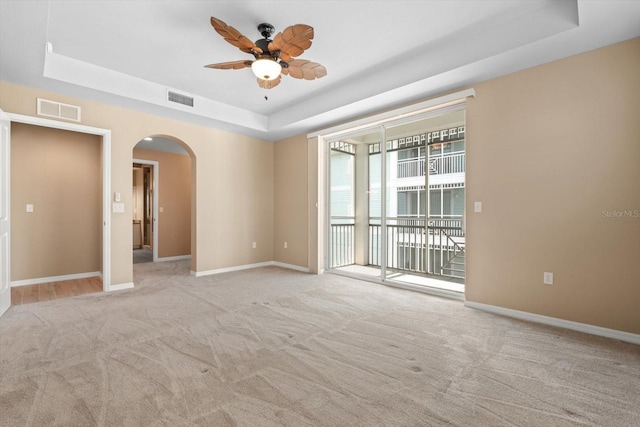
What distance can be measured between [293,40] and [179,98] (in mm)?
2601

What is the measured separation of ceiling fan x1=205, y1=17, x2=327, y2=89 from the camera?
239 centimetres

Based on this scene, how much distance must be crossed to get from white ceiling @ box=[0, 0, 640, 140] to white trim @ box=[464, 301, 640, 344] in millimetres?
2502

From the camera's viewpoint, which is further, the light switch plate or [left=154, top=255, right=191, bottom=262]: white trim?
[left=154, top=255, right=191, bottom=262]: white trim

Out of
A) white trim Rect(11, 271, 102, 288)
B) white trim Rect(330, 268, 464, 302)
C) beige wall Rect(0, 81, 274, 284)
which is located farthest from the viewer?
white trim Rect(11, 271, 102, 288)

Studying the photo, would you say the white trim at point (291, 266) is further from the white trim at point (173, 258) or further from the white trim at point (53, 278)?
the white trim at point (53, 278)

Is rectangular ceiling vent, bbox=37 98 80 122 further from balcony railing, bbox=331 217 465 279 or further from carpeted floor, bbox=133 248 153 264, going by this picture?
balcony railing, bbox=331 217 465 279

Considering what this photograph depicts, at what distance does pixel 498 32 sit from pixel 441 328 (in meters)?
2.82

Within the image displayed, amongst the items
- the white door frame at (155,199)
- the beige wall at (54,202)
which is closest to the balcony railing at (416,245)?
the white door frame at (155,199)

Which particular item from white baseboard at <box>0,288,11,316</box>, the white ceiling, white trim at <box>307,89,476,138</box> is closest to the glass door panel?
white trim at <box>307,89,476,138</box>

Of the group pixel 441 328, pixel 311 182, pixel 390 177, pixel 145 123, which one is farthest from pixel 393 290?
pixel 145 123

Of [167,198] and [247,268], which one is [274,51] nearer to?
[247,268]

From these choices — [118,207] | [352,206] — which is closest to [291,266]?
[352,206]

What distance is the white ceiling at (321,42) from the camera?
8.13 feet

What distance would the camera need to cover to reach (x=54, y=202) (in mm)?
4664
